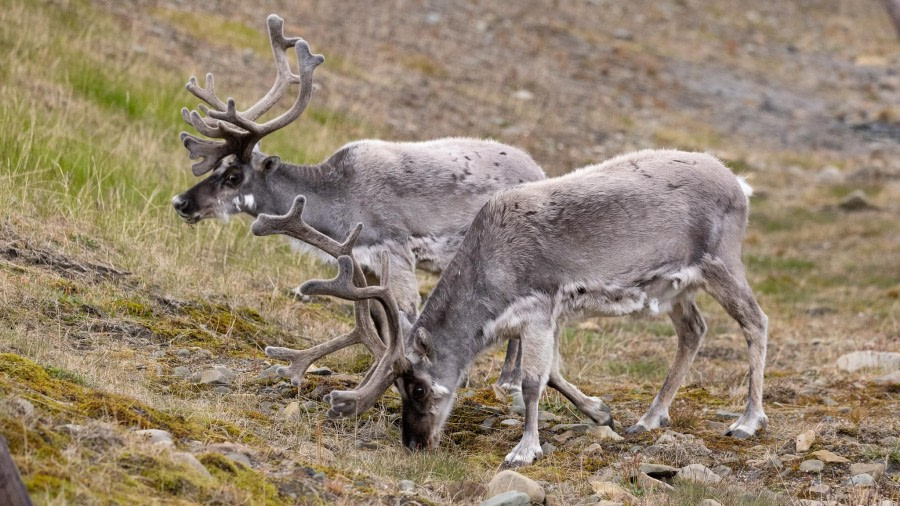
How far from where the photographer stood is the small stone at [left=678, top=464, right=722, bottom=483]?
276 inches

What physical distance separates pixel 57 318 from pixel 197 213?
7.03 feet

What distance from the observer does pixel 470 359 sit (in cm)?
797

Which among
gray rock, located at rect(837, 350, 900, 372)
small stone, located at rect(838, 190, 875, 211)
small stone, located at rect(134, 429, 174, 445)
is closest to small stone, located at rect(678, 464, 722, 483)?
small stone, located at rect(134, 429, 174, 445)

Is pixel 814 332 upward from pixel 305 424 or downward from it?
downward

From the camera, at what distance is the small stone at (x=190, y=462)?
555 centimetres

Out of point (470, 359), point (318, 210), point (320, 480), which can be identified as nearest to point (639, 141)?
point (318, 210)

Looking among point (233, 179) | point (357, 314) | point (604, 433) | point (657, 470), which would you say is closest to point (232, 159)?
point (233, 179)

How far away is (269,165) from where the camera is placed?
1017cm

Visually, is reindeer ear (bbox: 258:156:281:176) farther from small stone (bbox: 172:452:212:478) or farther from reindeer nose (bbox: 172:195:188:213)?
small stone (bbox: 172:452:212:478)

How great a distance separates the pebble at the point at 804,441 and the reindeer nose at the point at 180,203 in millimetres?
5564

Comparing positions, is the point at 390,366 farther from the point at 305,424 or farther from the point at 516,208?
the point at 516,208

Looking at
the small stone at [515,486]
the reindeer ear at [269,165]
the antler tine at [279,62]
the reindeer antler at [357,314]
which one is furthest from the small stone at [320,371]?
the small stone at [515,486]

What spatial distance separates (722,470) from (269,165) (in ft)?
16.4

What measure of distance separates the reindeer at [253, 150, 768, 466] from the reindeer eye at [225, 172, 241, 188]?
8.18 feet
